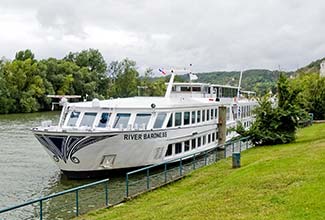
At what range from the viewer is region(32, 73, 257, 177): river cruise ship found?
798 inches

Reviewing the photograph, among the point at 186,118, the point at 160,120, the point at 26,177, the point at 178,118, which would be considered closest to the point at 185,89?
the point at 186,118

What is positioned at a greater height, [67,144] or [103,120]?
[103,120]

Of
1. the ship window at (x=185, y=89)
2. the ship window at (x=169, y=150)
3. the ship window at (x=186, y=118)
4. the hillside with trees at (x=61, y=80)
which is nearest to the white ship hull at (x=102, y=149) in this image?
the ship window at (x=169, y=150)

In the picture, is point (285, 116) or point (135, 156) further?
point (285, 116)

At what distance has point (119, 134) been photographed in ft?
66.9

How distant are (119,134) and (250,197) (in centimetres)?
955

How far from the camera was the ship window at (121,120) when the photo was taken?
21.9 m

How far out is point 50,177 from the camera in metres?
22.5

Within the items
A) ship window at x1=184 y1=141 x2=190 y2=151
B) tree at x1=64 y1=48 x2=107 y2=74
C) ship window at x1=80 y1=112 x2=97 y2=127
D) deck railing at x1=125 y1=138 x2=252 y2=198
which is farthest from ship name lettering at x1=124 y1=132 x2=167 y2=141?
tree at x1=64 y1=48 x2=107 y2=74

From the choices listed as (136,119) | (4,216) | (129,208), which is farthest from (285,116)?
(4,216)

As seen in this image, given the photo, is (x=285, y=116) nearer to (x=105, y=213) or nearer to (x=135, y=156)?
(x=135, y=156)

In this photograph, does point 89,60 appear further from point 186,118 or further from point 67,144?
point 67,144

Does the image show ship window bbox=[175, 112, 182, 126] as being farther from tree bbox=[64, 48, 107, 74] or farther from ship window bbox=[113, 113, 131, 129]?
tree bbox=[64, 48, 107, 74]

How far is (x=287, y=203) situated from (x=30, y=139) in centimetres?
3029
